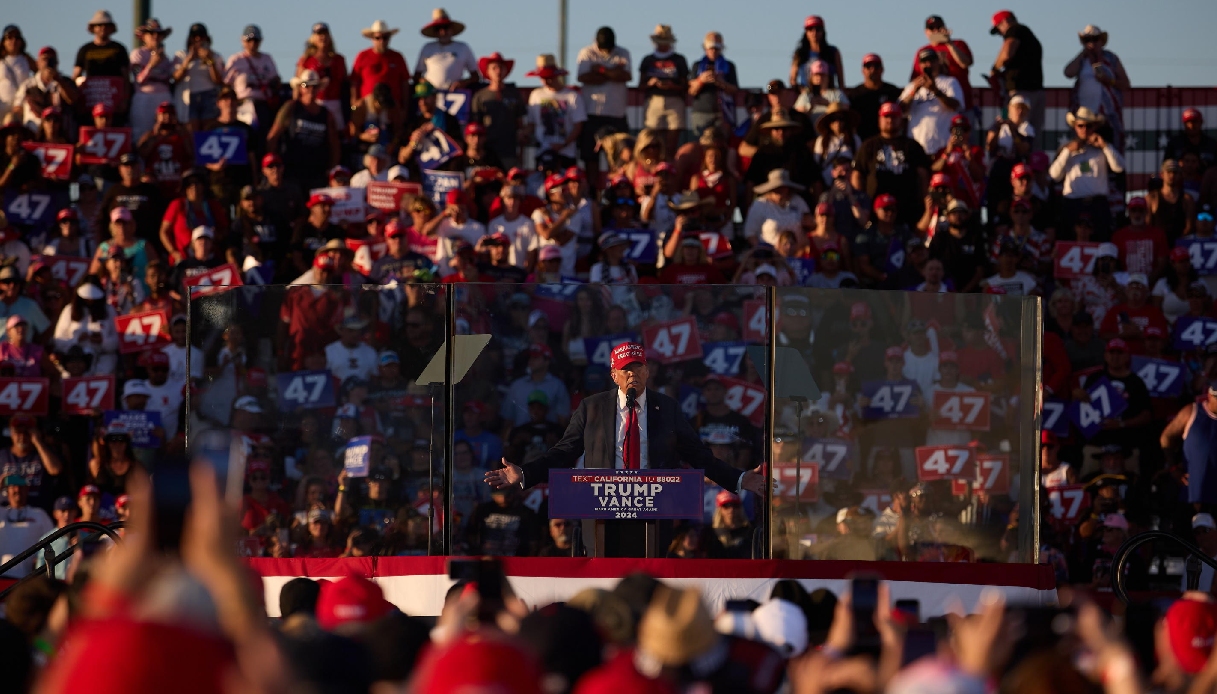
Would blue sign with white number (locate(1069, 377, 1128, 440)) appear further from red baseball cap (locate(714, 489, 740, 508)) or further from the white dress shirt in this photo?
the white dress shirt

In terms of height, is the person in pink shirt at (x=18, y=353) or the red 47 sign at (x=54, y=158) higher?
the red 47 sign at (x=54, y=158)

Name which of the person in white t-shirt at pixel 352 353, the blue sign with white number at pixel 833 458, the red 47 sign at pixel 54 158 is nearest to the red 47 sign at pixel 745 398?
the blue sign with white number at pixel 833 458

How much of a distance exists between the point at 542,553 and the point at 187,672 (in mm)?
4952

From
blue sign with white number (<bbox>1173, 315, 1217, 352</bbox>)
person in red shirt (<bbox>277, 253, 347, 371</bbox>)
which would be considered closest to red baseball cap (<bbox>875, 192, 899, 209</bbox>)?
blue sign with white number (<bbox>1173, 315, 1217, 352</bbox>)

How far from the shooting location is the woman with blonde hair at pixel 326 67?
52.1ft

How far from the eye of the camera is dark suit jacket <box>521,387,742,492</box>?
8.83 meters

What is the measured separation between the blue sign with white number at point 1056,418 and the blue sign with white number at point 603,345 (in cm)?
508

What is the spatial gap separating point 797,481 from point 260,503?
8.95 ft

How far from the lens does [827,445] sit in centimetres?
874

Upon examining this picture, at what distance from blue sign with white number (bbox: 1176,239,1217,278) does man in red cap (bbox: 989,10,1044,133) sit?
2424mm

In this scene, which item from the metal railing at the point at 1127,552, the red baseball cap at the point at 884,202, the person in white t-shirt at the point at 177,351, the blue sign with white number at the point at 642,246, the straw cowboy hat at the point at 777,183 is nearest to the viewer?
the metal railing at the point at 1127,552

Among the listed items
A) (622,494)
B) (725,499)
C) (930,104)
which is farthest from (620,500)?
(930,104)

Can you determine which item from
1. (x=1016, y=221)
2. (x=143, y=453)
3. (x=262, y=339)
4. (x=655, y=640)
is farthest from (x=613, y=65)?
(x=655, y=640)

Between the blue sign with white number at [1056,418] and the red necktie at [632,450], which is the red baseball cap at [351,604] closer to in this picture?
the red necktie at [632,450]
